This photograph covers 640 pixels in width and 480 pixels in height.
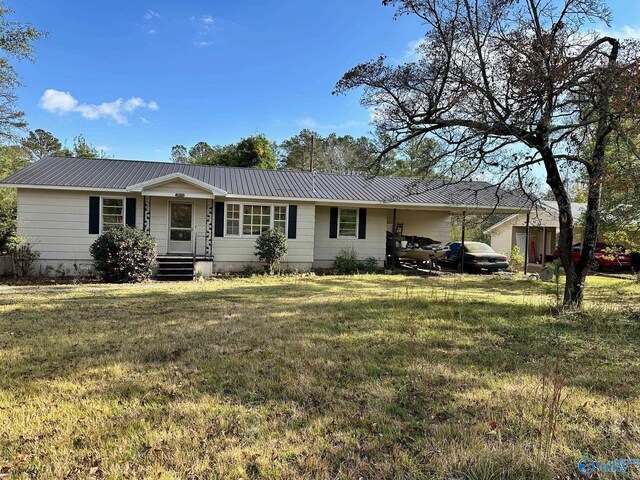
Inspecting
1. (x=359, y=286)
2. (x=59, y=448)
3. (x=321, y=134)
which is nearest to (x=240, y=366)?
(x=59, y=448)

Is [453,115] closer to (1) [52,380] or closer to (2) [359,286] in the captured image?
(2) [359,286]

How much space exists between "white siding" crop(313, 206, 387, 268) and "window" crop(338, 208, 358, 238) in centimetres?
30

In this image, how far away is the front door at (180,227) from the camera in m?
13.5

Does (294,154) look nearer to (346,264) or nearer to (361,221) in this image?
(361,221)

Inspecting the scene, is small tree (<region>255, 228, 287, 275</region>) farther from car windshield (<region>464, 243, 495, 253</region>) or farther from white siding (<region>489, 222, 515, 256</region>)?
white siding (<region>489, 222, 515, 256</region>)

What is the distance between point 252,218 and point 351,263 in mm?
4151

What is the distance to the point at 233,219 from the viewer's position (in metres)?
13.8

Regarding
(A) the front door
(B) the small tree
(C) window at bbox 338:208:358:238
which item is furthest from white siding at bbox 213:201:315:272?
(C) window at bbox 338:208:358:238

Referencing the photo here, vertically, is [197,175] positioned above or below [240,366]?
above

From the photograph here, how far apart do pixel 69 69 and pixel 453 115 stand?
18.5 meters

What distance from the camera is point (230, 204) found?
13742 mm

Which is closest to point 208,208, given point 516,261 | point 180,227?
point 180,227

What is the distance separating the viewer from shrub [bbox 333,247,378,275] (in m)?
14.5

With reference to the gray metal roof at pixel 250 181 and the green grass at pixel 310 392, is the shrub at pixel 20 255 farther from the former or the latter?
the green grass at pixel 310 392
